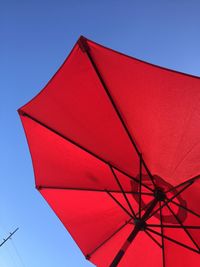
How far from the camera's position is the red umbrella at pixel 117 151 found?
3578 millimetres

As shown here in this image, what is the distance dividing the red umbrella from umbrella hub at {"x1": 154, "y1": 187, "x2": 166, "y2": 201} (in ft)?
0.05

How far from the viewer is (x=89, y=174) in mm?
5074

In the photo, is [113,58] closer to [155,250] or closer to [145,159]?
[145,159]

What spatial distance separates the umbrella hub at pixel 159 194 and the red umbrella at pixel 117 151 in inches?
0.6

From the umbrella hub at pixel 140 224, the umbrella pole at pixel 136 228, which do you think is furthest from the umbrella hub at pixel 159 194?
the umbrella hub at pixel 140 224

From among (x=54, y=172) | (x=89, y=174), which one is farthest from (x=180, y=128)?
(x=54, y=172)

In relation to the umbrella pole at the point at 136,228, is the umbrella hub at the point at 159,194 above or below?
above

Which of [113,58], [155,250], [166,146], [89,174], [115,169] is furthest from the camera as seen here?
[155,250]

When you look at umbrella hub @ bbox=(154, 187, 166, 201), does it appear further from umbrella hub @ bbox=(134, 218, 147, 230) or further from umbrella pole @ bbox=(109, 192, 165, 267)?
umbrella hub @ bbox=(134, 218, 147, 230)

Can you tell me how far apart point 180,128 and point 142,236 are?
2.60 metres

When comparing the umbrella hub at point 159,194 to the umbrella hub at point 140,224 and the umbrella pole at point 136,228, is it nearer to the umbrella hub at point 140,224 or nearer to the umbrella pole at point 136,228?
the umbrella pole at point 136,228

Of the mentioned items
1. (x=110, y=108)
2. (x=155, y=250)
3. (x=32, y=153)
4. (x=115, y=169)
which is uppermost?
(x=32, y=153)

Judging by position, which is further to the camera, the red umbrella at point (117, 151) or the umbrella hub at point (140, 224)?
the umbrella hub at point (140, 224)

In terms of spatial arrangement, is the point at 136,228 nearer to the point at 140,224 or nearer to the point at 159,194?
the point at 140,224
